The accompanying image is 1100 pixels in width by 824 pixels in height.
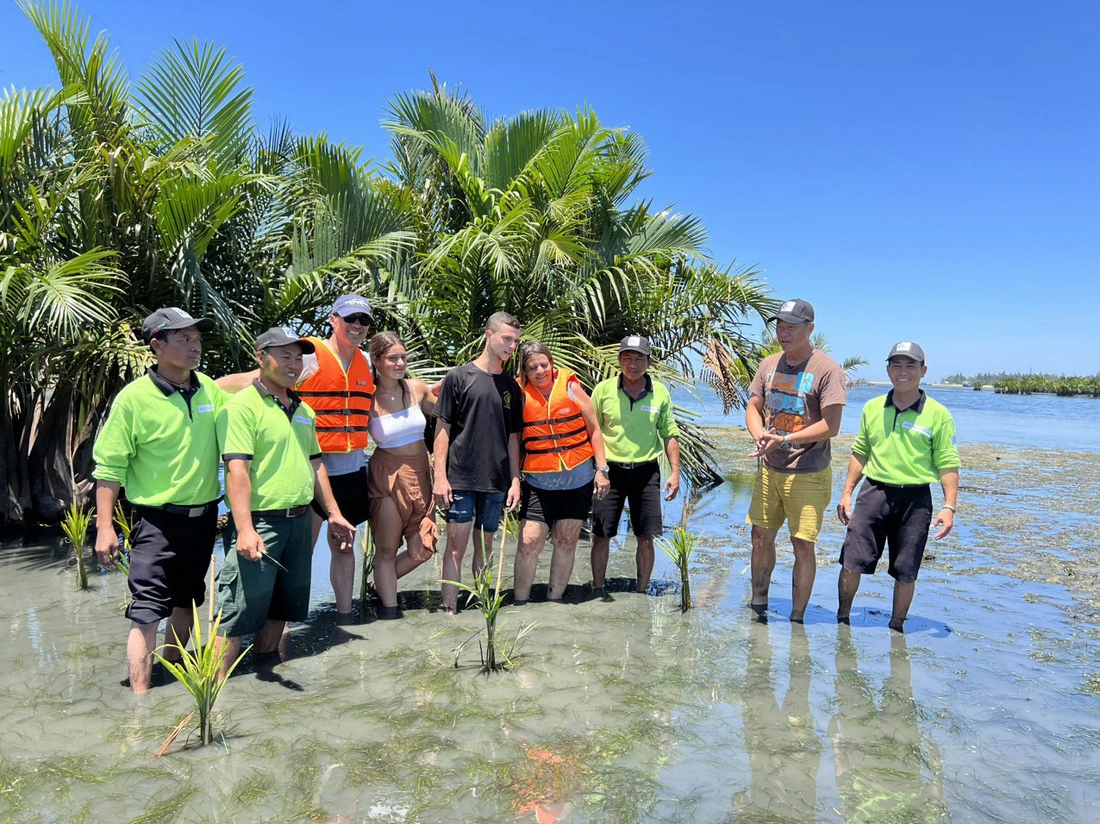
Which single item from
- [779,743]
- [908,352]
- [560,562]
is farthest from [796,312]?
[779,743]

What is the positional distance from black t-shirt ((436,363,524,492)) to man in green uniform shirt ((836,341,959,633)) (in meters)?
2.25

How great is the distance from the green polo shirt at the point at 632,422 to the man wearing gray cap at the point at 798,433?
0.67 m

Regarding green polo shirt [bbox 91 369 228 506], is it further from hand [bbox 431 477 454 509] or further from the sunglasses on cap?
hand [bbox 431 477 454 509]

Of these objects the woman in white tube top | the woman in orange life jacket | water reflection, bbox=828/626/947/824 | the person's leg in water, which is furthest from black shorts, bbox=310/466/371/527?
water reflection, bbox=828/626/947/824

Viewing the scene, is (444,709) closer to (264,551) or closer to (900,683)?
(264,551)

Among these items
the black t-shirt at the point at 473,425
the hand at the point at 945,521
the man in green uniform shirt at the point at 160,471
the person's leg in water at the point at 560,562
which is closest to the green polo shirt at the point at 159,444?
the man in green uniform shirt at the point at 160,471

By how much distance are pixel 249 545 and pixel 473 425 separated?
1665 mm

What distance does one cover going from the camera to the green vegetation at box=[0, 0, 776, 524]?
643cm

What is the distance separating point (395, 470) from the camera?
5.10 m

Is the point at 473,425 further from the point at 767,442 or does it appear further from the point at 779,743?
the point at 779,743

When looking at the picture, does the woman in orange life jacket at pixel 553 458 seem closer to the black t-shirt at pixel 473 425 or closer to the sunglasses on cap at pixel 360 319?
the black t-shirt at pixel 473 425

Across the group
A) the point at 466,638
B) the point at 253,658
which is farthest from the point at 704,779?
the point at 253,658

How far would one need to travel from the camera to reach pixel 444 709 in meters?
3.78

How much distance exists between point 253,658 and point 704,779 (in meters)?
2.59
